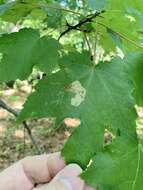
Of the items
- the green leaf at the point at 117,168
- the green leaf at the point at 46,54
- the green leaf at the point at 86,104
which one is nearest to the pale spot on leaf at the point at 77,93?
the green leaf at the point at 86,104

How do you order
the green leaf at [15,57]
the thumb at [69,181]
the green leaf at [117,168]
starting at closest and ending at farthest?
the green leaf at [117,168]
the thumb at [69,181]
the green leaf at [15,57]

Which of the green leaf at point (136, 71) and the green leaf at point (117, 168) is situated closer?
the green leaf at point (117, 168)

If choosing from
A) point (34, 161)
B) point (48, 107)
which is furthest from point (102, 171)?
point (34, 161)

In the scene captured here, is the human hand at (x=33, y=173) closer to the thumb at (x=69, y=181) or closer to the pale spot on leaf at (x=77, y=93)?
the thumb at (x=69, y=181)

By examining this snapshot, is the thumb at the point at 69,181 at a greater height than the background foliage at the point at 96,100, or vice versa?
the background foliage at the point at 96,100

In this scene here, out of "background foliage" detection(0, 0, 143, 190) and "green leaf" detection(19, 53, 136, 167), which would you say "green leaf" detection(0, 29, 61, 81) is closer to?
"background foliage" detection(0, 0, 143, 190)

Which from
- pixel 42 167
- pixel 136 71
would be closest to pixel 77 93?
pixel 136 71

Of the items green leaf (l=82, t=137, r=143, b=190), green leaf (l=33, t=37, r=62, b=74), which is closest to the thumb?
green leaf (l=82, t=137, r=143, b=190)

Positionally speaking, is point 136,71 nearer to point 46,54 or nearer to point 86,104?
point 86,104
